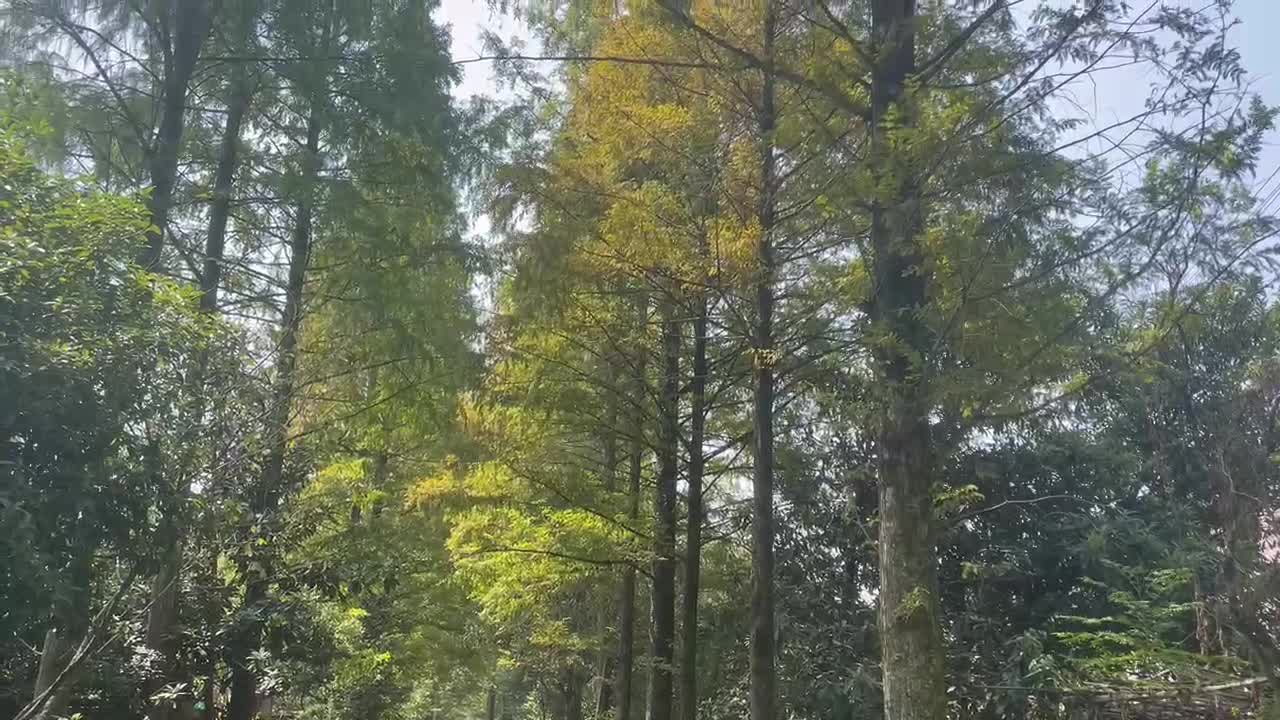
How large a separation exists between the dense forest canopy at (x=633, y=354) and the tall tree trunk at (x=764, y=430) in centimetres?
4

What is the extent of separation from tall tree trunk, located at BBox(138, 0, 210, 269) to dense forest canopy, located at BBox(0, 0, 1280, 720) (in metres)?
0.02

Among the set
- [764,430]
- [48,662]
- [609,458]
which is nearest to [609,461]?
[609,458]

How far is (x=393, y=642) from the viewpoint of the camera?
1154cm

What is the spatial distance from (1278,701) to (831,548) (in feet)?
19.9

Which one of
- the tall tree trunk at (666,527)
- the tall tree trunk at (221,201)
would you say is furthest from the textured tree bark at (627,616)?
the tall tree trunk at (221,201)

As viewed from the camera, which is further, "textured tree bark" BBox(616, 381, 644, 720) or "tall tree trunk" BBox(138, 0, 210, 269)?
"textured tree bark" BBox(616, 381, 644, 720)

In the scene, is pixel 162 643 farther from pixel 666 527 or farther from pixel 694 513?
pixel 694 513

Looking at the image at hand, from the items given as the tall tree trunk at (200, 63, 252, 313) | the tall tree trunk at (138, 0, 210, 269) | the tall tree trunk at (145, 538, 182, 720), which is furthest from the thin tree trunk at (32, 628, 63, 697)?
the tall tree trunk at (200, 63, 252, 313)

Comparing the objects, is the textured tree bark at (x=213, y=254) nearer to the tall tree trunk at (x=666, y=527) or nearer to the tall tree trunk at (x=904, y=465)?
the tall tree trunk at (x=666, y=527)

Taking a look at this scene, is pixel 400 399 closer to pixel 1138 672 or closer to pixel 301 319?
pixel 301 319

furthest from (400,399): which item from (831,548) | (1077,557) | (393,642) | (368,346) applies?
(1077,557)

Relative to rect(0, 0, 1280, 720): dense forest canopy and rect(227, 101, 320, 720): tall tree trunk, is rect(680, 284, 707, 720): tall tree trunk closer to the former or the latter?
rect(0, 0, 1280, 720): dense forest canopy

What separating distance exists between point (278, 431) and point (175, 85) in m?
2.69

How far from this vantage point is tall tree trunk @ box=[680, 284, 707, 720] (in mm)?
6977
